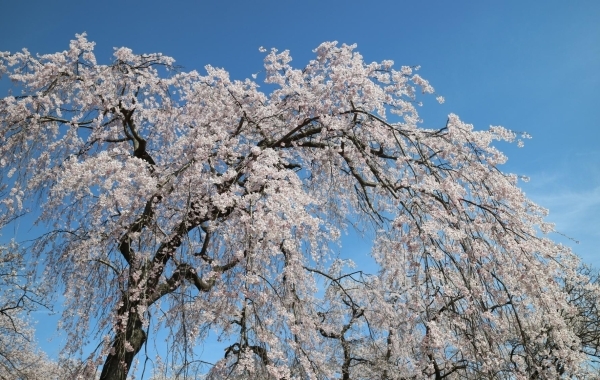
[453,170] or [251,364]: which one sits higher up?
[453,170]

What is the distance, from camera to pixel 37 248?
5852mm

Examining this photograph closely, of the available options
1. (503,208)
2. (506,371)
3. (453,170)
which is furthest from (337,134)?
(506,371)

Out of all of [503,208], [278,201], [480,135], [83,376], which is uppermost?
[480,135]

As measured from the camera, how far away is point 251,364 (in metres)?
3.76

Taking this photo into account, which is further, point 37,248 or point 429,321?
point 37,248

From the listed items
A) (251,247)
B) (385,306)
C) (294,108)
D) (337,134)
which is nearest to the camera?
(251,247)

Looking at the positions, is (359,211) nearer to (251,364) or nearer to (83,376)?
(251,364)

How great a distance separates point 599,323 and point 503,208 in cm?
716

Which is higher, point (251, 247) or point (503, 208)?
point (503, 208)

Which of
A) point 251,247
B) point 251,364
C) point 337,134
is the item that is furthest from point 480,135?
point 251,364

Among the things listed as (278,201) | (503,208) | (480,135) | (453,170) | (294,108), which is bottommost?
(278,201)

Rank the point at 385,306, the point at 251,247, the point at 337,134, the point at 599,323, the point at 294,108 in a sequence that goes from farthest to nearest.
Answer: the point at 599,323 → the point at 385,306 → the point at 294,108 → the point at 337,134 → the point at 251,247

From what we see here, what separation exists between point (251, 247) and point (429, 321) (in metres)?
1.59

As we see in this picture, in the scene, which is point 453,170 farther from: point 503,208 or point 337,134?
point 337,134
